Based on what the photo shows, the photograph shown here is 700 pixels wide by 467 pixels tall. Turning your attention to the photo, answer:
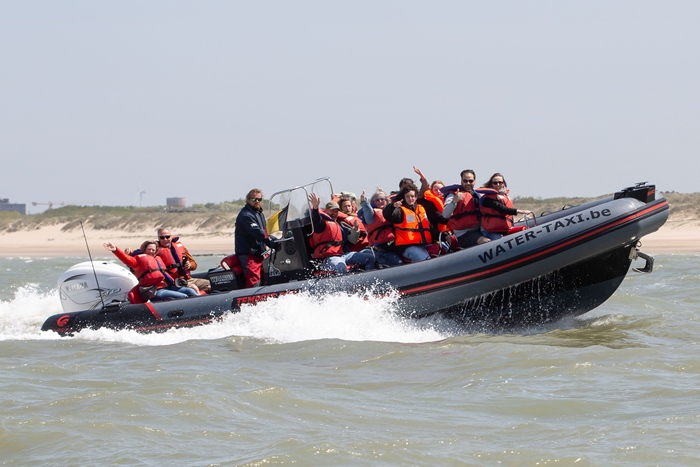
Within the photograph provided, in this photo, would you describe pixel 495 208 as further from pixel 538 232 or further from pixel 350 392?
pixel 350 392

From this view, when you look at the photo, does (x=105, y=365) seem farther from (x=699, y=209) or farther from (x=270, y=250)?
(x=699, y=209)

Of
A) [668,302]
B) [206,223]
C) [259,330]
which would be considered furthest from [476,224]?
[206,223]

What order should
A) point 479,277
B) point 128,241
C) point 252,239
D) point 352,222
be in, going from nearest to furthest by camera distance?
point 479,277, point 352,222, point 252,239, point 128,241

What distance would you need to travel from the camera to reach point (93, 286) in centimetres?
941

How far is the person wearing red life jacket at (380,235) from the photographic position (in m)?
8.48

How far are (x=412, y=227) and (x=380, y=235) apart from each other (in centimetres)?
28

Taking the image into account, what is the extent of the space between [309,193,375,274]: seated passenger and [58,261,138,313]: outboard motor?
76.0 inches

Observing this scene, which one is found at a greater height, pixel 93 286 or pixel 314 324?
pixel 93 286

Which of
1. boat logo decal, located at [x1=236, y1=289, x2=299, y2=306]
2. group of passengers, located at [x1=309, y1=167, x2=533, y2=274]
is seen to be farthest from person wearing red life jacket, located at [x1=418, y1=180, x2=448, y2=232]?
boat logo decal, located at [x1=236, y1=289, x2=299, y2=306]

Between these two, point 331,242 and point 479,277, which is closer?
point 479,277

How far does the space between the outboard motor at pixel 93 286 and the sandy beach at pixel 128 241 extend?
49.4ft

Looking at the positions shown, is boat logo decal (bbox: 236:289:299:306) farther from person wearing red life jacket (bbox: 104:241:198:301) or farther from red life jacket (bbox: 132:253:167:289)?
red life jacket (bbox: 132:253:167:289)

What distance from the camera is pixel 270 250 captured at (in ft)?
29.7

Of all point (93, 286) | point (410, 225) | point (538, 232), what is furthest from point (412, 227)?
point (93, 286)
